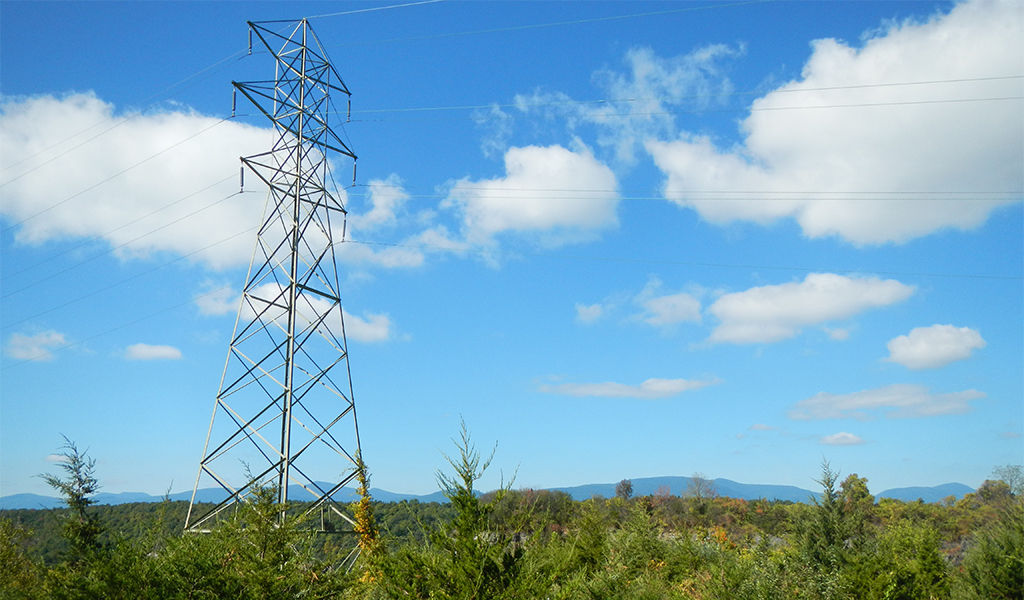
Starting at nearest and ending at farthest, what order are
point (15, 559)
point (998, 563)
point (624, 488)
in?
point (15, 559) → point (998, 563) → point (624, 488)

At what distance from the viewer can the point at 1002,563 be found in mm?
20031

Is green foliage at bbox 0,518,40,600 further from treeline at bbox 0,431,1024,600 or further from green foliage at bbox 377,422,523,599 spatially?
green foliage at bbox 377,422,523,599

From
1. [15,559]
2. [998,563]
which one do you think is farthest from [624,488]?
[15,559]

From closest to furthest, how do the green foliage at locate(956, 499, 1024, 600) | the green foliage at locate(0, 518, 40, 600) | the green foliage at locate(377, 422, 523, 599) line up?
the green foliage at locate(377, 422, 523, 599) < the green foliage at locate(0, 518, 40, 600) < the green foliage at locate(956, 499, 1024, 600)

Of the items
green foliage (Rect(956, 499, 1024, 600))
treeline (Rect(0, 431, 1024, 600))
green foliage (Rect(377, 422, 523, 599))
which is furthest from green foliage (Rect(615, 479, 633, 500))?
green foliage (Rect(377, 422, 523, 599))

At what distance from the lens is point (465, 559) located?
325 inches

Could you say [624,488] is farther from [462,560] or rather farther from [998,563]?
[462,560]

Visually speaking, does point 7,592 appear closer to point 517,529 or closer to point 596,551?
point 517,529

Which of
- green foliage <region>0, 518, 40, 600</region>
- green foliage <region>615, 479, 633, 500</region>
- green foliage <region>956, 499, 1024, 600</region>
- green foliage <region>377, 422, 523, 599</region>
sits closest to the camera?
green foliage <region>377, 422, 523, 599</region>

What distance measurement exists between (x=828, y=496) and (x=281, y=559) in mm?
24241

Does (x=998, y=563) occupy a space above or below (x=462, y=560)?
below

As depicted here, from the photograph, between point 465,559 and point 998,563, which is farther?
point 998,563

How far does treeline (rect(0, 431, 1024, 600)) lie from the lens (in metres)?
8.41

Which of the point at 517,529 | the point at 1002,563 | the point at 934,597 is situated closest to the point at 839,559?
the point at 934,597
